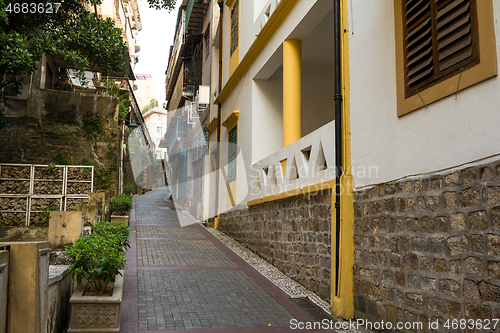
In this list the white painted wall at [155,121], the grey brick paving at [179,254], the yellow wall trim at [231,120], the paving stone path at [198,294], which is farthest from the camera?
the white painted wall at [155,121]

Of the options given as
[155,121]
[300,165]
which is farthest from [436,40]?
[155,121]

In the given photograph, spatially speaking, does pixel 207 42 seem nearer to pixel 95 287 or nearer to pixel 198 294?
pixel 198 294

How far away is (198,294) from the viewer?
667cm

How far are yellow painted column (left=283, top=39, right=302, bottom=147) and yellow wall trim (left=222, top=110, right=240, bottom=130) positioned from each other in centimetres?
354

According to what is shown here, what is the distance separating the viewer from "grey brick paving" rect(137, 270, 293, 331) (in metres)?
5.50

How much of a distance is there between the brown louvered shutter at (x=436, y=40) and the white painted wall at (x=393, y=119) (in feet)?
0.95

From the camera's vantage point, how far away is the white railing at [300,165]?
6.74 meters

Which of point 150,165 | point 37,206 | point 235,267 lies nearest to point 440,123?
point 235,267

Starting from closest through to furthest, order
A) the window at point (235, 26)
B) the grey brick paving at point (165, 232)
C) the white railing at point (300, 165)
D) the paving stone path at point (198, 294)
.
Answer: the paving stone path at point (198, 294), the white railing at point (300, 165), the grey brick paving at point (165, 232), the window at point (235, 26)

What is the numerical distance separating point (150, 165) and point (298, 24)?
36.2 m

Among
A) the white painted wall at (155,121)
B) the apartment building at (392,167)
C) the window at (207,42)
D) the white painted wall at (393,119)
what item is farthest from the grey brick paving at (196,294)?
the white painted wall at (155,121)

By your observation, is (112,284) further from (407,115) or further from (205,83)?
(205,83)

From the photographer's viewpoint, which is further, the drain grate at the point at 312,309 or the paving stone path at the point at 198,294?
the drain grate at the point at 312,309

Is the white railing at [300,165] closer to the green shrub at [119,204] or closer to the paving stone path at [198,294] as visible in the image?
the paving stone path at [198,294]
